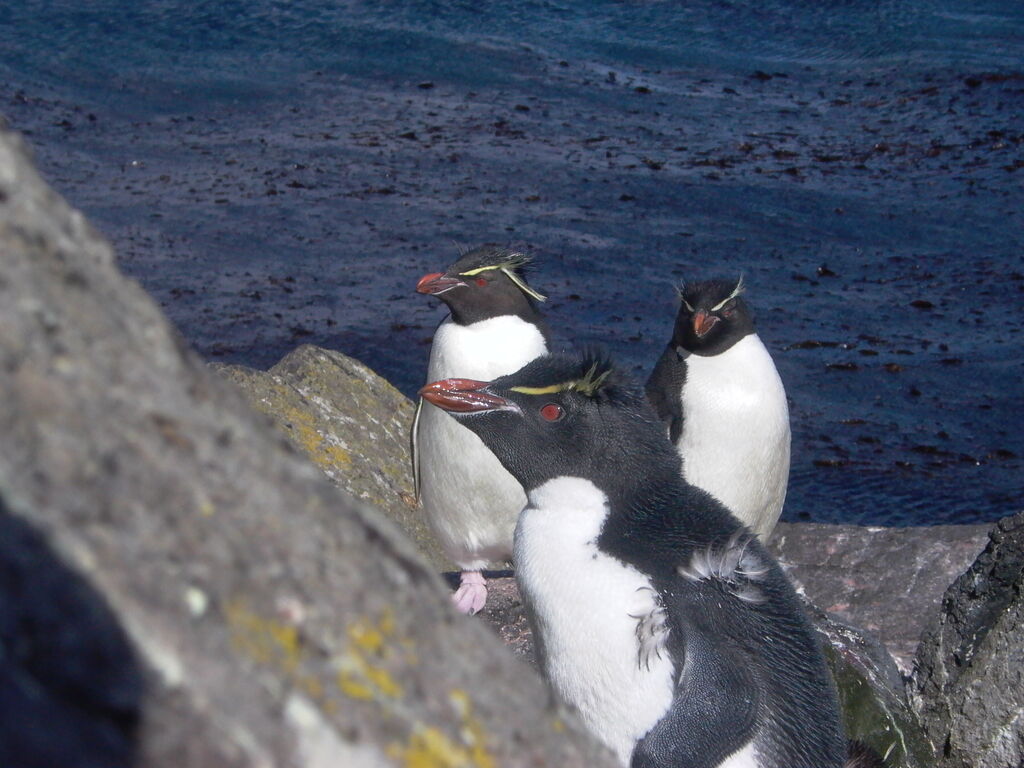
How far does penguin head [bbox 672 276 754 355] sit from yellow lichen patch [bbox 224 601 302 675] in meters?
4.25

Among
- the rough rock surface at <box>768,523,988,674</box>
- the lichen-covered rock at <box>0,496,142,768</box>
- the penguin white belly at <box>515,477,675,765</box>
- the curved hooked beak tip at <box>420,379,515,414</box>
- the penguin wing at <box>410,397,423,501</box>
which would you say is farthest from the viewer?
the penguin wing at <box>410,397,423,501</box>

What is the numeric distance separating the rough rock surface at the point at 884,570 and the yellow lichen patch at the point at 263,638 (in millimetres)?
4221

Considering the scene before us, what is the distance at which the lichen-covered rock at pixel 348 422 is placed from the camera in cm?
498

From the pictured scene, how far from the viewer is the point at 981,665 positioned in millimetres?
3213

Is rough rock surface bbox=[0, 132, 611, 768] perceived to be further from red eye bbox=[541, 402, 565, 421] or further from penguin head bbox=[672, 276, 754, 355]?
penguin head bbox=[672, 276, 754, 355]

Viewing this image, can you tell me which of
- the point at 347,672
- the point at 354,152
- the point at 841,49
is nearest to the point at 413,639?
the point at 347,672

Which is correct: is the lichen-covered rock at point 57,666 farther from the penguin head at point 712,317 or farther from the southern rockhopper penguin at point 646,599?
the penguin head at point 712,317

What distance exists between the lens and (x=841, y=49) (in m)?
15.2

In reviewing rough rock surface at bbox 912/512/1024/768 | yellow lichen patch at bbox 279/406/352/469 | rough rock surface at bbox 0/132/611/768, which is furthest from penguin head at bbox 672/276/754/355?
rough rock surface at bbox 0/132/611/768

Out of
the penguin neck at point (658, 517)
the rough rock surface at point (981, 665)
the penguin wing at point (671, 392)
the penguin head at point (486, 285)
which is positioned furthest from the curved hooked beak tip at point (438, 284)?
the rough rock surface at point (981, 665)

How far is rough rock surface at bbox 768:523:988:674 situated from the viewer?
4.73 m

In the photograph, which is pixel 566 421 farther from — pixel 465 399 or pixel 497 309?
pixel 497 309

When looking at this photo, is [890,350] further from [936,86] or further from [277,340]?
[936,86]

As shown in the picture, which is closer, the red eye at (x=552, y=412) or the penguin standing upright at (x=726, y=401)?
the red eye at (x=552, y=412)
